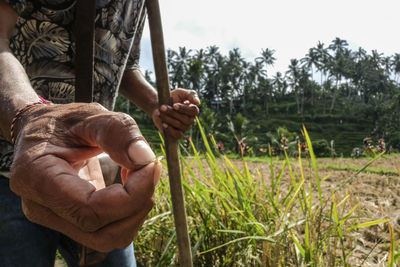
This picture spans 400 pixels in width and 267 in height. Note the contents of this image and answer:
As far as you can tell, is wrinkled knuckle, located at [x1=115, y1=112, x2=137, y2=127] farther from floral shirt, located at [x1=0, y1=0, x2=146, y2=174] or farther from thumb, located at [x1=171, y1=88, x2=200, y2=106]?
thumb, located at [x1=171, y1=88, x2=200, y2=106]

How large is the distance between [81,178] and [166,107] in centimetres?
66

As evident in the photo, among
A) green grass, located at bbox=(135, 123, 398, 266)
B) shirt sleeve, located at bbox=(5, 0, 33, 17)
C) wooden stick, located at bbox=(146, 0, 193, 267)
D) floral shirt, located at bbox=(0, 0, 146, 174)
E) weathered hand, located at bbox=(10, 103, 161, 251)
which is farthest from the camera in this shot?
green grass, located at bbox=(135, 123, 398, 266)

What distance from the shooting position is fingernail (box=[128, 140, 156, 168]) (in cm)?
41

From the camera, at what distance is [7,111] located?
540 mm

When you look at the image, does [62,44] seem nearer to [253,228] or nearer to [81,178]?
[81,178]

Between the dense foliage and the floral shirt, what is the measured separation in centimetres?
4487

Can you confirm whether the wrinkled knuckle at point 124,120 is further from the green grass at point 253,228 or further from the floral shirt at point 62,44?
the green grass at point 253,228

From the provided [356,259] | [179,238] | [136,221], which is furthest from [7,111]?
[356,259]

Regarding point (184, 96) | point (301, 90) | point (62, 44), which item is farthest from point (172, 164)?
point (301, 90)

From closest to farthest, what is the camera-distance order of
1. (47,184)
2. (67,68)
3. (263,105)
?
(47,184), (67,68), (263,105)

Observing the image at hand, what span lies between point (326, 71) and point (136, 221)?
70.2 metres

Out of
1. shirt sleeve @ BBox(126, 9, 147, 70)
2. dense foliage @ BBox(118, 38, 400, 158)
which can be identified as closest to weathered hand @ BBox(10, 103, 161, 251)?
shirt sleeve @ BBox(126, 9, 147, 70)

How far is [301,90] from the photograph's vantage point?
61.1 meters

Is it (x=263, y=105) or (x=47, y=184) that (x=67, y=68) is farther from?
(x=263, y=105)
